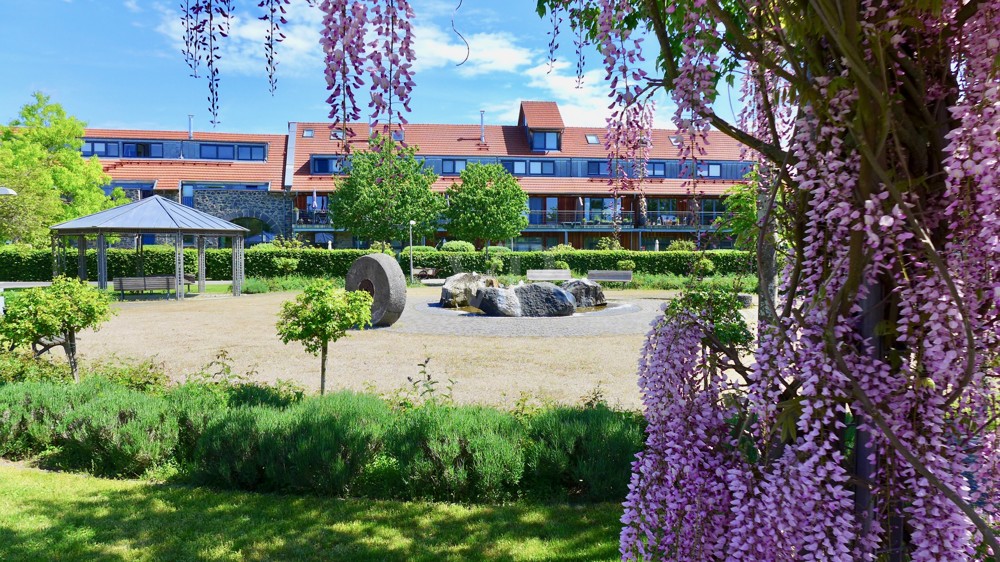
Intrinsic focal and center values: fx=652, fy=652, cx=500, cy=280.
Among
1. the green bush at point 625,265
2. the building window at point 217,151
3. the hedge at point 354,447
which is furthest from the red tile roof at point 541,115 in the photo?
the hedge at point 354,447

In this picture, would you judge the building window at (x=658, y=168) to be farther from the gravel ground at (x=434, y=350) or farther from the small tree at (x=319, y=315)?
the small tree at (x=319, y=315)

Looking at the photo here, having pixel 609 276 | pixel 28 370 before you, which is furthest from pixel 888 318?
pixel 609 276

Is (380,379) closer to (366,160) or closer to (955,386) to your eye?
(955,386)

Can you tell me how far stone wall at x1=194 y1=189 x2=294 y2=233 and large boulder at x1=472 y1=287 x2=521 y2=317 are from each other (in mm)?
27117

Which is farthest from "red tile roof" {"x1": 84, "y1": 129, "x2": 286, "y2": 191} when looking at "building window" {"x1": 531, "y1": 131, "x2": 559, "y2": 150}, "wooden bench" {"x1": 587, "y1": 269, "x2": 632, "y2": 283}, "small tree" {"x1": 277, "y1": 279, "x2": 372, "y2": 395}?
"small tree" {"x1": 277, "y1": 279, "x2": 372, "y2": 395}

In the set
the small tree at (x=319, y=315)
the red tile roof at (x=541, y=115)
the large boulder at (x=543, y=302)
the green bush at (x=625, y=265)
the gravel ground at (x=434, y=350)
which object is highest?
the red tile roof at (x=541, y=115)

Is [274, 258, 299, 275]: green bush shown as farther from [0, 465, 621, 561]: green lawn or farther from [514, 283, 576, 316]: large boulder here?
[0, 465, 621, 561]: green lawn

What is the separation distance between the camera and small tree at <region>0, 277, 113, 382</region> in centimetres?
698

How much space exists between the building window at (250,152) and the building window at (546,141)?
61.7ft

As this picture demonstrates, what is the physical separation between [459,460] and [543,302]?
1172 cm

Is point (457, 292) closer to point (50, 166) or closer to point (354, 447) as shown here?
point (354, 447)

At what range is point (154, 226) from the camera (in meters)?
21.4

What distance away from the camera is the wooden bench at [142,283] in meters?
21.2

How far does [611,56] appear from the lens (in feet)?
8.77
